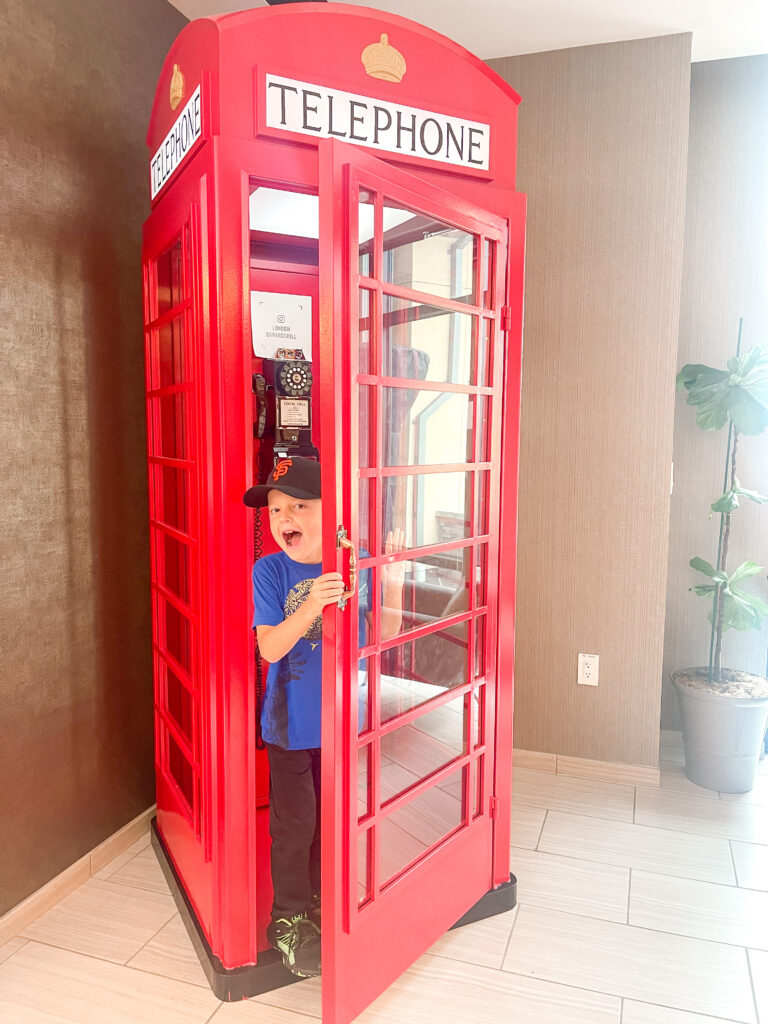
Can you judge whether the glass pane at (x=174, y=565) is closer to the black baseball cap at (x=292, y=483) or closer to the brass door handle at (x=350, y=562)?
the black baseball cap at (x=292, y=483)

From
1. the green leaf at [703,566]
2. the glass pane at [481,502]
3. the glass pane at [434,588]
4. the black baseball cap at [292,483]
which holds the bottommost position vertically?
the green leaf at [703,566]

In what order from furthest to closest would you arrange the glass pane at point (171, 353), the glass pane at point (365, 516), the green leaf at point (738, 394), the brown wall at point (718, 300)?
the brown wall at point (718, 300), the green leaf at point (738, 394), the glass pane at point (171, 353), the glass pane at point (365, 516)

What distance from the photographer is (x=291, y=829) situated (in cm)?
177

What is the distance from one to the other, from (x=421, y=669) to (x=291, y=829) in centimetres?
50

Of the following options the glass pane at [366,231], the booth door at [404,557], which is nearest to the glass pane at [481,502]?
the booth door at [404,557]

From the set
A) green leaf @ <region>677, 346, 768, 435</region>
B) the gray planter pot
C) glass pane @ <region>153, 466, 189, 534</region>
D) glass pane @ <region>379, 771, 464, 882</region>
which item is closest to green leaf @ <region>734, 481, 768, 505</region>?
green leaf @ <region>677, 346, 768, 435</region>

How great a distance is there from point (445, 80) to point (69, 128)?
1.05 metres

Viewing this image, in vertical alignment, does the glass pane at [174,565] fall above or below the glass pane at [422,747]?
above

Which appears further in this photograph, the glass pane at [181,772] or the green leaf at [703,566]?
the green leaf at [703,566]

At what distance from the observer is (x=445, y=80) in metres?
1.74

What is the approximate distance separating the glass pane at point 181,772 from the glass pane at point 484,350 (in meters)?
1.27

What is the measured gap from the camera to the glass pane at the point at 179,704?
1951 millimetres

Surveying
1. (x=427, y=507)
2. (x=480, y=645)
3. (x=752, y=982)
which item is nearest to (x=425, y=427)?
(x=427, y=507)

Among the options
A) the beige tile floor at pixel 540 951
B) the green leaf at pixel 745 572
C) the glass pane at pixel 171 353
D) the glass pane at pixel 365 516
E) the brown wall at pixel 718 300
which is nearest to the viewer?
the glass pane at pixel 365 516
